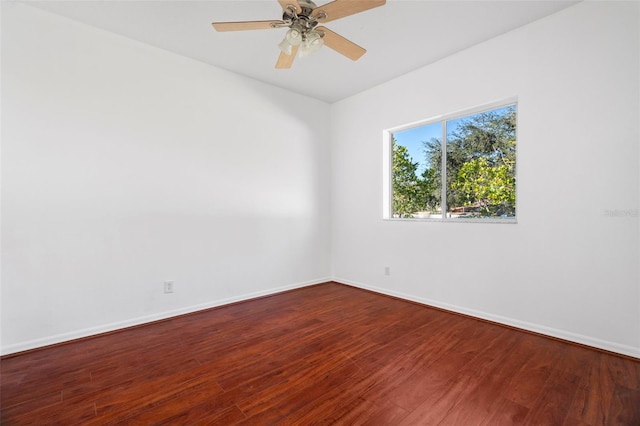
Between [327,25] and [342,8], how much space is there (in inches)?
36.4

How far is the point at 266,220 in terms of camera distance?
12.8 ft

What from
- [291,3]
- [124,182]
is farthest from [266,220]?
[291,3]

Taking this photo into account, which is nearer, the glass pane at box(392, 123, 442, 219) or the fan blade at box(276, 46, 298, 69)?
the fan blade at box(276, 46, 298, 69)

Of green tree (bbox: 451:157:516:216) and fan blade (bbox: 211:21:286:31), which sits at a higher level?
fan blade (bbox: 211:21:286:31)

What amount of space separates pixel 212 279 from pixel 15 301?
1.60 metres

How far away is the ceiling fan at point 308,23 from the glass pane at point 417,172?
177cm

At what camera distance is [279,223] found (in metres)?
4.04

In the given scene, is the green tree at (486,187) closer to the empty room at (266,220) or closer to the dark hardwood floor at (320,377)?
the empty room at (266,220)

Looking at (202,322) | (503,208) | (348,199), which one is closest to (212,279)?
(202,322)

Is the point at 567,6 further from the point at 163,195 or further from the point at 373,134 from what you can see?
the point at 163,195

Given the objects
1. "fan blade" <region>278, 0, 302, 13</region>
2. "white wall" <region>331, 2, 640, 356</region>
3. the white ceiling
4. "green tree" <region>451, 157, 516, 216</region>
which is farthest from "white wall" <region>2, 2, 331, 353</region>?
"green tree" <region>451, 157, 516, 216</region>

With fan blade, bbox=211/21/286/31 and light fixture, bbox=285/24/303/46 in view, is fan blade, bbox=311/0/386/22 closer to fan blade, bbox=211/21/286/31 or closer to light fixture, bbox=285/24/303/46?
light fixture, bbox=285/24/303/46

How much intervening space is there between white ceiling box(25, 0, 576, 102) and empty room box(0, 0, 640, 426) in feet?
0.08

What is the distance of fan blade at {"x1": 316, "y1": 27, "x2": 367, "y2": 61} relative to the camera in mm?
2080
